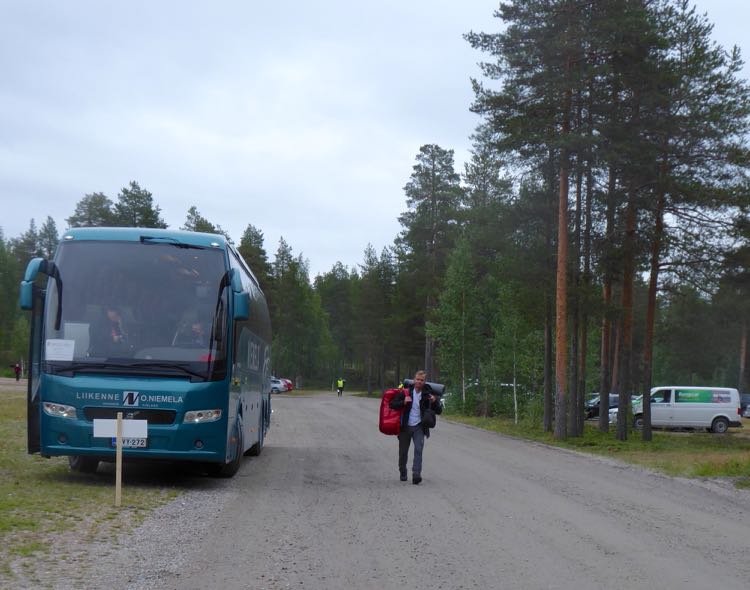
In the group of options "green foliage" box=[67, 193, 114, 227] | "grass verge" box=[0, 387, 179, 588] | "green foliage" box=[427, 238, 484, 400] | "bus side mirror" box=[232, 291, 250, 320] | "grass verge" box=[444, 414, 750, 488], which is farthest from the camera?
"green foliage" box=[67, 193, 114, 227]

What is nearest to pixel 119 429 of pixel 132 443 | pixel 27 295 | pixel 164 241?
pixel 132 443

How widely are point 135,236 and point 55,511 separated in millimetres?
4575

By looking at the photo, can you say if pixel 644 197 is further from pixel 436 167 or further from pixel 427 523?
pixel 436 167

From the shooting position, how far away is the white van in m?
37.8

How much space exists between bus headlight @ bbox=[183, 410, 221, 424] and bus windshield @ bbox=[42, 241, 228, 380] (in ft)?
1.66

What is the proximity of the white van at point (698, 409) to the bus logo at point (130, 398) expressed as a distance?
99.9 ft

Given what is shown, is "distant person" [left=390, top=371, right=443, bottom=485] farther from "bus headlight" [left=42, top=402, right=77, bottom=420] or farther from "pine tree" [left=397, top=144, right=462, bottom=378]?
"pine tree" [left=397, top=144, right=462, bottom=378]

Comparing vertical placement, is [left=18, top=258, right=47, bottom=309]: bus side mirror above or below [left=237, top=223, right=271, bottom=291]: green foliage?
below

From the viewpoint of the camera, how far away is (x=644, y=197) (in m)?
27.0

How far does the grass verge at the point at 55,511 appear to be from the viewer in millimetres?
7431

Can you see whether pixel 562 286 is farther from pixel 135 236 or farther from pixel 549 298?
pixel 135 236

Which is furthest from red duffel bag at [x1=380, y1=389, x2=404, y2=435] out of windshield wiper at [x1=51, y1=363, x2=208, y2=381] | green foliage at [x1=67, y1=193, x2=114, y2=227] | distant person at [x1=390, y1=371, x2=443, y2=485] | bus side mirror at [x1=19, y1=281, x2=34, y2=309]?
green foliage at [x1=67, y1=193, x2=114, y2=227]

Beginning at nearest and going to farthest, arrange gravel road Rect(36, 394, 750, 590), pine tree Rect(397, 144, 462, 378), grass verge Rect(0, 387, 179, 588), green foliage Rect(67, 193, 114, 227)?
gravel road Rect(36, 394, 750, 590)
grass verge Rect(0, 387, 179, 588)
pine tree Rect(397, 144, 462, 378)
green foliage Rect(67, 193, 114, 227)

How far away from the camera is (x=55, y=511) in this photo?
31.5 feet
